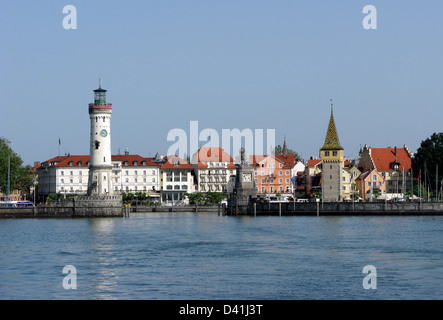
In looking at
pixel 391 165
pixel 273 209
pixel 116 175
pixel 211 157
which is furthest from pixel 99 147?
pixel 391 165

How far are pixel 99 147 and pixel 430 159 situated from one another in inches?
2452

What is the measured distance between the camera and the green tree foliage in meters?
144

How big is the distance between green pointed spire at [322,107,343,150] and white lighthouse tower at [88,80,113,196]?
34708mm

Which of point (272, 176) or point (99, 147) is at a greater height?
point (99, 147)

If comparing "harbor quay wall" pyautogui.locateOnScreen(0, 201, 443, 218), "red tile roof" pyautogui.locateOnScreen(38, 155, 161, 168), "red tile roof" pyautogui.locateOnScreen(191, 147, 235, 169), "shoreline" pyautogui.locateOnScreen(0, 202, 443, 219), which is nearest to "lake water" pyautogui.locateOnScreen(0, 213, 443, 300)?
"harbor quay wall" pyautogui.locateOnScreen(0, 201, 443, 218)

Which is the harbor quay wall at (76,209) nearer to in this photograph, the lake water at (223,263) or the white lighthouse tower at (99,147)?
the white lighthouse tower at (99,147)

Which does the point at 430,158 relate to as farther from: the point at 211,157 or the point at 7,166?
the point at 7,166

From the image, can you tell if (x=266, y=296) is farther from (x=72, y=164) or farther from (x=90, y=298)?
(x=72, y=164)

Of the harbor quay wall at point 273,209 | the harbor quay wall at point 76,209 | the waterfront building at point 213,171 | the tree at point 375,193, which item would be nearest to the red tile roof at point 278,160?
the waterfront building at point 213,171

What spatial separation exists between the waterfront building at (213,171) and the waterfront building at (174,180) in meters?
4.81

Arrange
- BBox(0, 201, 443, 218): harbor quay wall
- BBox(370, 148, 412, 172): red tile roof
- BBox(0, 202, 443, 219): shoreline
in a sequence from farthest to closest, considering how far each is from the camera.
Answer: BBox(370, 148, 412, 172): red tile roof → BBox(0, 202, 443, 219): shoreline → BBox(0, 201, 443, 218): harbor quay wall

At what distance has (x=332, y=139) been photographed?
128 metres

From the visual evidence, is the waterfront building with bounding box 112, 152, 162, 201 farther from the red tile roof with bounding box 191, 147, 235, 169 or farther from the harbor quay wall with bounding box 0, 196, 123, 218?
the harbor quay wall with bounding box 0, 196, 123, 218
